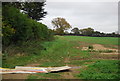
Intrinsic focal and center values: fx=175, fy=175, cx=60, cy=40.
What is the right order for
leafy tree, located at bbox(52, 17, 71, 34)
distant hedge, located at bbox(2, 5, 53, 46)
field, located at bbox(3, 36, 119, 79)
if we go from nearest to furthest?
field, located at bbox(3, 36, 119, 79), distant hedge, located at bbox(2, 5, 53, 46), leafy tree, located at bbox(52, 17, 71, 34)

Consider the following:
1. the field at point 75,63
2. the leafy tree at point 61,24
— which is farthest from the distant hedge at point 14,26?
the leafy tree at point 61,24

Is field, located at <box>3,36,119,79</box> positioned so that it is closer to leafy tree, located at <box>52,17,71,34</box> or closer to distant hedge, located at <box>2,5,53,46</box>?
distant hedge, located at <box>2,5,53,46</box>

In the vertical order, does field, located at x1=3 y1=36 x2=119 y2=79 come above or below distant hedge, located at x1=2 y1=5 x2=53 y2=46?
below

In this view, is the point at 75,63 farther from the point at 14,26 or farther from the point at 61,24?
the point at 61,24

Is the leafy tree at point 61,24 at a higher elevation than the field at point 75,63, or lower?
higher

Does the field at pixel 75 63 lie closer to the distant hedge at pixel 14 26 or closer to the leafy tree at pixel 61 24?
the distant hedge at pixel 14 26

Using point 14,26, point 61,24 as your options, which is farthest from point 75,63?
point 61,24

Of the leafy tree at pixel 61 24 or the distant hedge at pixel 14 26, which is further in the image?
the leafy tree at pixel 61 24

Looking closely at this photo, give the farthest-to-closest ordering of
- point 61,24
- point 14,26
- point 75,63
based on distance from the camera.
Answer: point 61,24 < point 14,26 < point 75,63

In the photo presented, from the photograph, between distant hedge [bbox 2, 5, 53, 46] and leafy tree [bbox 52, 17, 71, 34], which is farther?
leafy tree [bbox 52, 17, 71, 34]

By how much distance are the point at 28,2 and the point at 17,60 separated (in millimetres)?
17039

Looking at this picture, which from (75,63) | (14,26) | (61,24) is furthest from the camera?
(61,24)

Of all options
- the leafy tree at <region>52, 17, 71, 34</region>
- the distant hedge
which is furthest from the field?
the leafy tree at <region>52, 17, 71, 34</region>

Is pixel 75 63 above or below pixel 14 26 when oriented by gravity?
below
